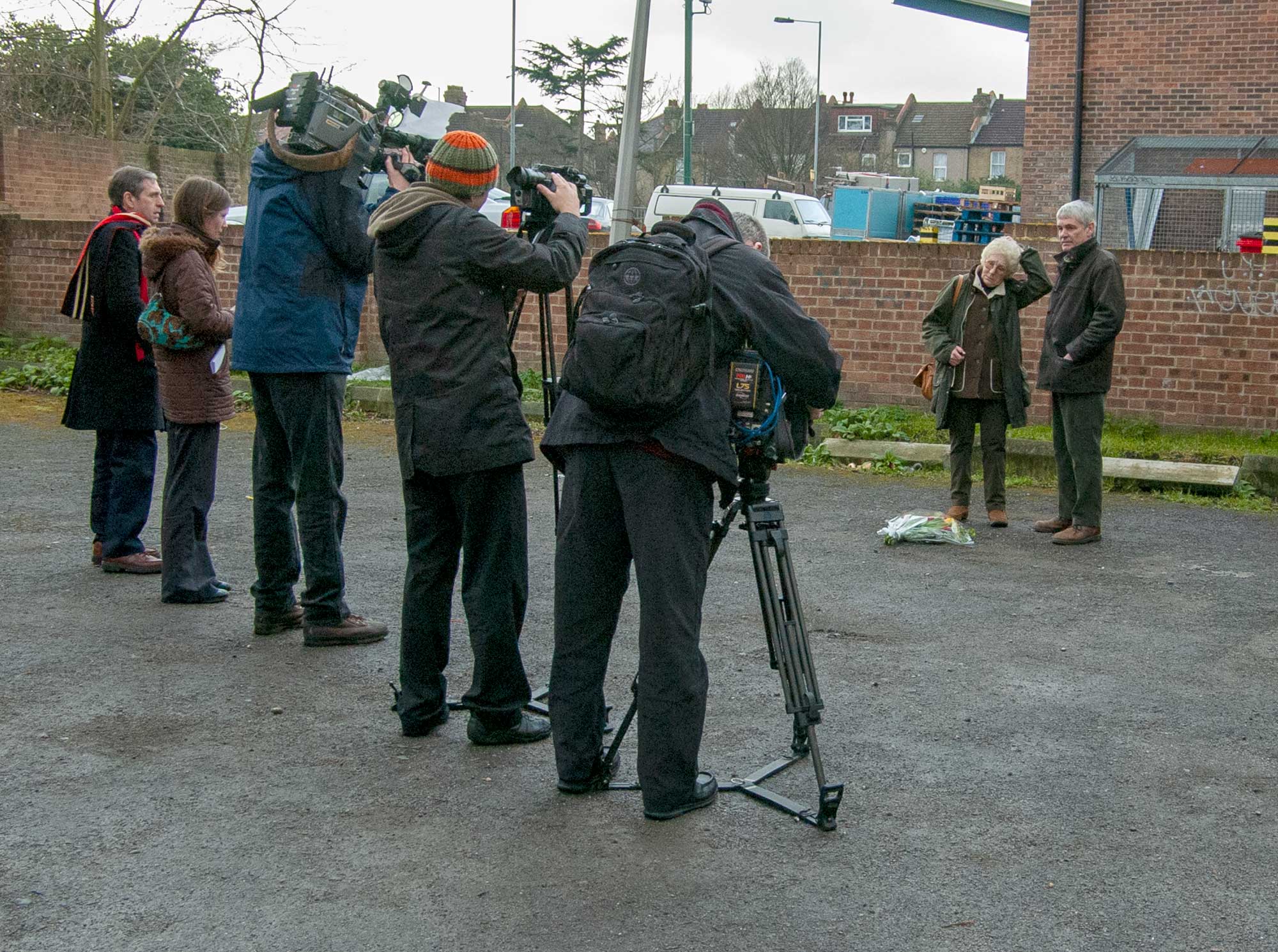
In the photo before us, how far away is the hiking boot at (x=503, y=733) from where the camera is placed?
4.71 m

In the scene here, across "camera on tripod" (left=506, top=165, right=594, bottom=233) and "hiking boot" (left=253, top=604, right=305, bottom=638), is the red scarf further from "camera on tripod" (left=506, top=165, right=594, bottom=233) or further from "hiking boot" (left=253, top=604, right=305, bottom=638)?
"camera on tripod" (left=506, top=165, right=594, bottom=233)

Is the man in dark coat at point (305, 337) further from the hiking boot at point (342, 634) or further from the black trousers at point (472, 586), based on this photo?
the black trousers at point (472, 586)

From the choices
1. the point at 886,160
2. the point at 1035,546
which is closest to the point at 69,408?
the point at 1035,546

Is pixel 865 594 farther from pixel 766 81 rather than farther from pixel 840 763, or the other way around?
pixel 766 81

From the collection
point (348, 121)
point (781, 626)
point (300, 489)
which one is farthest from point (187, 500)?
point (781, 626)

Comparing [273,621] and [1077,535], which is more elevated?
[1077,535]

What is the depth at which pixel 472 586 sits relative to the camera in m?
4.62

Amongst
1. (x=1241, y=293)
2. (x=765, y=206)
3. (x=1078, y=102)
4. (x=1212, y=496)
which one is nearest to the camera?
(x=1212, y=496)

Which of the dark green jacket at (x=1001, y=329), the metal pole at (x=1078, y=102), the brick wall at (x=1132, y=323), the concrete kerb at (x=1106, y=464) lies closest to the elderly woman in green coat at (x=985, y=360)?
the dark green jacket at (x=1001, y=329)

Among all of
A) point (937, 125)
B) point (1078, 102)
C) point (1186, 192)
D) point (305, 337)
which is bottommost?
point (305, 337)

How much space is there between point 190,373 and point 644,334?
326cm

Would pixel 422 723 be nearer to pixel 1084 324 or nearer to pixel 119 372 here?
pixel 119 372

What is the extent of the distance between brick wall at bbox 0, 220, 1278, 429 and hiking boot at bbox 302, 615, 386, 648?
715 cm

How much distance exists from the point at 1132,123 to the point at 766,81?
43730 millimetres
